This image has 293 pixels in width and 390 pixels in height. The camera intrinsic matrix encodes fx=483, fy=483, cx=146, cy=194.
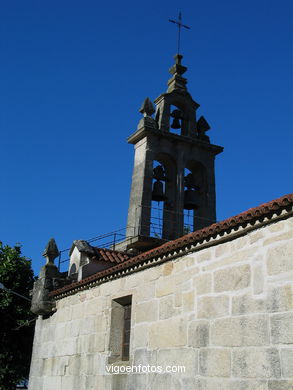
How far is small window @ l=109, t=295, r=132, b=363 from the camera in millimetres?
8445

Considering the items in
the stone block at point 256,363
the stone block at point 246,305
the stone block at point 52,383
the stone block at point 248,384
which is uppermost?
the stone block at point 246,305

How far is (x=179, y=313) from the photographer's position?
696cm

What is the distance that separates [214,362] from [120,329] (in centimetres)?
294

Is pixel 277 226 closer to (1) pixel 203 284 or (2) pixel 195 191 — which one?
(1) pixel 203 284

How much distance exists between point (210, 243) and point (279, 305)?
1543 mm

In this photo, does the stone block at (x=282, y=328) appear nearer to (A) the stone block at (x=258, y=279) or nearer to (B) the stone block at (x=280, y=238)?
(A) the stone block at (x=258, y=279)

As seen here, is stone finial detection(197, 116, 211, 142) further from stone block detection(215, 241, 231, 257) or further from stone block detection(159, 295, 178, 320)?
stone block detection(215, 241, 231, 257)

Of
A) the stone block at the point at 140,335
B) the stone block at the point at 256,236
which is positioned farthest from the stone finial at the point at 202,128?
the stone block at the point at 256,236

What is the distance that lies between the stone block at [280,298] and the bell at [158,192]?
32.0 feet

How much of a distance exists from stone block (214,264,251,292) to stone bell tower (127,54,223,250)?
24.9 ft

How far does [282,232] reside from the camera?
554 cm

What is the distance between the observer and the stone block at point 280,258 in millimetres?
5379

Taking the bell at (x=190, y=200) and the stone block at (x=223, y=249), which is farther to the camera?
the bell at (x=190, y=200)

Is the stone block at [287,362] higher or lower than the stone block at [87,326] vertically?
lower
